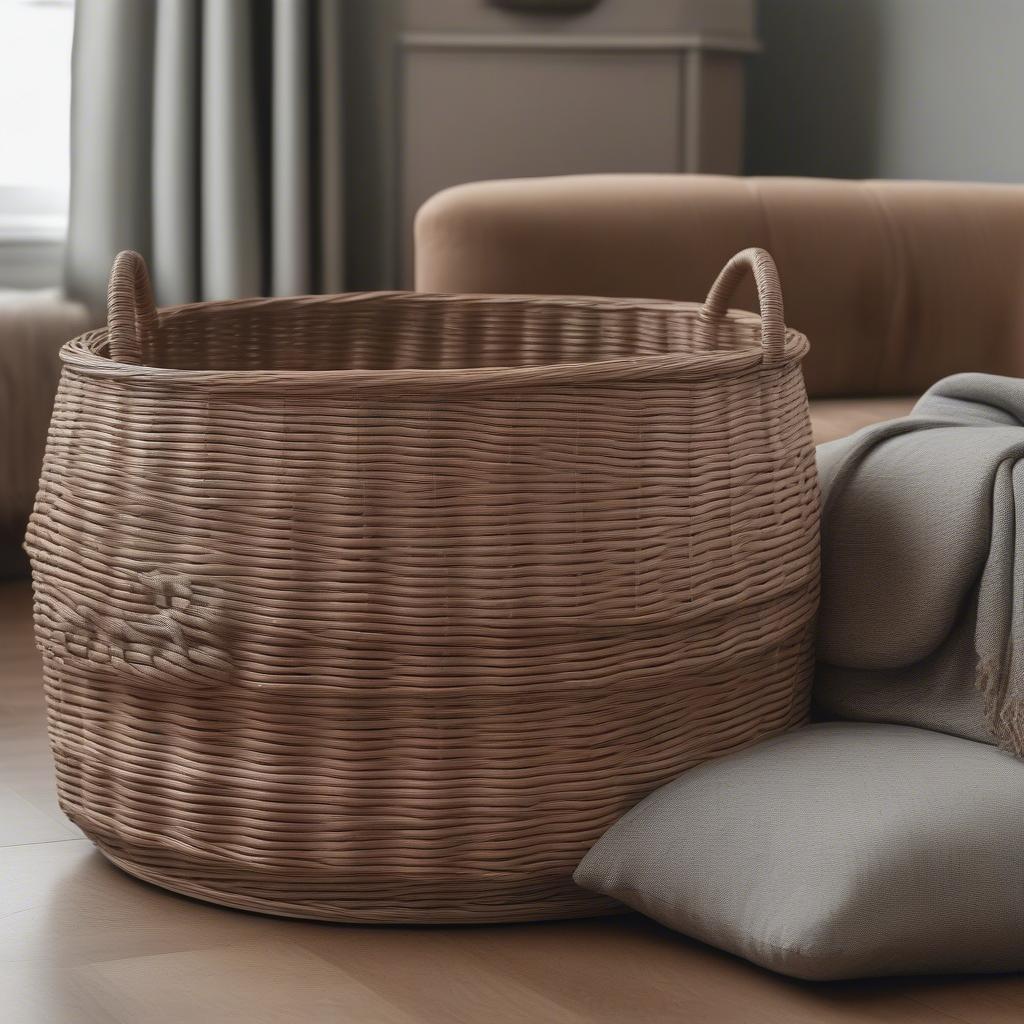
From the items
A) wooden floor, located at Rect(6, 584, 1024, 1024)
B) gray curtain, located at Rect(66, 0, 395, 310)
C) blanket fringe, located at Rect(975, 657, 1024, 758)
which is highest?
gray curtain, located at Rect(66, 0, 395, 310)

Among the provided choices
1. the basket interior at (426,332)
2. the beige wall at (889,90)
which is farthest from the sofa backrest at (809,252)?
the beige wall at (889,90)

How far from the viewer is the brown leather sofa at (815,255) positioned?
1.68m

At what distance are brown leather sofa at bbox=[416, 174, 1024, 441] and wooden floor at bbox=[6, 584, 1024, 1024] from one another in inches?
32.2

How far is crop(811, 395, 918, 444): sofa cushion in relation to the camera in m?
1.56

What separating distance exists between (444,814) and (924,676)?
14.4 inches

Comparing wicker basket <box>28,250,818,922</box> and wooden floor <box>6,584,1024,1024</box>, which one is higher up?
wicker basket <box>28,250,818,922</box>

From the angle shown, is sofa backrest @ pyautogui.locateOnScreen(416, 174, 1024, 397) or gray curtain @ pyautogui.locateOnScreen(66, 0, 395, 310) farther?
gray curtain @ pyautogui.locateOnScreen(66, 0, 395, 310)

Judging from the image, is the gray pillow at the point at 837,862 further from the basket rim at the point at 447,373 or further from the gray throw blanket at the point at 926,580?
the basket rim at the point at 447,373

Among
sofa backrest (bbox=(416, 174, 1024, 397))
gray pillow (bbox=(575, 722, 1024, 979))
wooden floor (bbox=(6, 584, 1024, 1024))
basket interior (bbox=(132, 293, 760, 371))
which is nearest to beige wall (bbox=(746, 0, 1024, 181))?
sofa backrest (bbox=(416, 174, 1024, 397))

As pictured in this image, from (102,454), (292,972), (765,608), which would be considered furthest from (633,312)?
(292,972)

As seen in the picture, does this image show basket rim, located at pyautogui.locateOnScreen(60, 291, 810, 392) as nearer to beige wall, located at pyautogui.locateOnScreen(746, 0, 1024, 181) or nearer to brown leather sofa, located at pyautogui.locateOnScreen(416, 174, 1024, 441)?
brown leather sofa, located at pyautogui.locateOnScreen(416, 174, 1024, 441)

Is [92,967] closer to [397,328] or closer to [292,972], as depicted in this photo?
[292,972]

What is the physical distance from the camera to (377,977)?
89cm

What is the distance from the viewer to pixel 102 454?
0.97 meters
